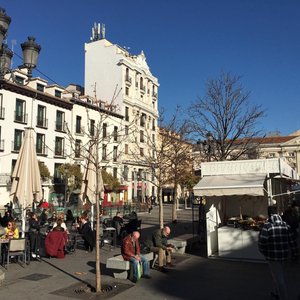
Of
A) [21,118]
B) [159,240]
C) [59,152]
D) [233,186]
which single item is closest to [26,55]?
[159,240]

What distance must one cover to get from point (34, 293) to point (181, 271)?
12.8 ft

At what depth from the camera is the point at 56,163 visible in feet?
137

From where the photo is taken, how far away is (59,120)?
4262cm

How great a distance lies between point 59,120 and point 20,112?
5.62 m

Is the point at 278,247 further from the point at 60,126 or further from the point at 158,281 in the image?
the point at 60,126

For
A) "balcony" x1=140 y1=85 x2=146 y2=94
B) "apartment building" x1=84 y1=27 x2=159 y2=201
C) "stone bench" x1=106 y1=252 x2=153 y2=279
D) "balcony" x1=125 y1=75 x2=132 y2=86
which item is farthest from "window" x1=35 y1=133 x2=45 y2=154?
"stone bench" x1=106 y1=252 x2=153 y2=279

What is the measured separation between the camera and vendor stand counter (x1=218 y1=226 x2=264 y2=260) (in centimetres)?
1089

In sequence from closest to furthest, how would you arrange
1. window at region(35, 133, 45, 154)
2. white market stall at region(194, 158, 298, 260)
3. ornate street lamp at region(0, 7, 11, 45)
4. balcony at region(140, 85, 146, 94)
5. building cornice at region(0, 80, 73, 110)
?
ornate street lamp at region(0, 7, 11, 45), white market stall at region(194, 158, 298, 260), building cornice at region(0, 80, 73, 110), window at region(35, 133, 45, 154), balcony at region(140, 85, 146, 94)

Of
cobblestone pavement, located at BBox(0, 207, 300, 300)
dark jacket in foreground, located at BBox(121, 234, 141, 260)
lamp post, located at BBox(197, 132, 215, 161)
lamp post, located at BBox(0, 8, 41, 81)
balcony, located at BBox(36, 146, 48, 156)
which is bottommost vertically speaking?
cobblestone pavement, located at BBox(0, 207, 300, 300)

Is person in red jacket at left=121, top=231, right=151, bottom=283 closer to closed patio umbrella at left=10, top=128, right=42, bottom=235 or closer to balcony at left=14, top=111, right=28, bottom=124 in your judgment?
closed patio umbrella at left=10, top=128, right=42, bottom=235

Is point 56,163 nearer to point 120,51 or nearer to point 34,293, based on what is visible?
point 120,51

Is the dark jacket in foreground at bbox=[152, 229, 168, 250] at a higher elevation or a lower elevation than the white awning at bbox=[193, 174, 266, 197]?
lower

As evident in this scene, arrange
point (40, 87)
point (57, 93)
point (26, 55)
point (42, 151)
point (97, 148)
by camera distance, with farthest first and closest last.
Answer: point (57, 93) → point (40, 87) → point (42, 151) → point (97, 148) → point (26, 55)

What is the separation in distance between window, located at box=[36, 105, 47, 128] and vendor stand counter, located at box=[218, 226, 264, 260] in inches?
1271
